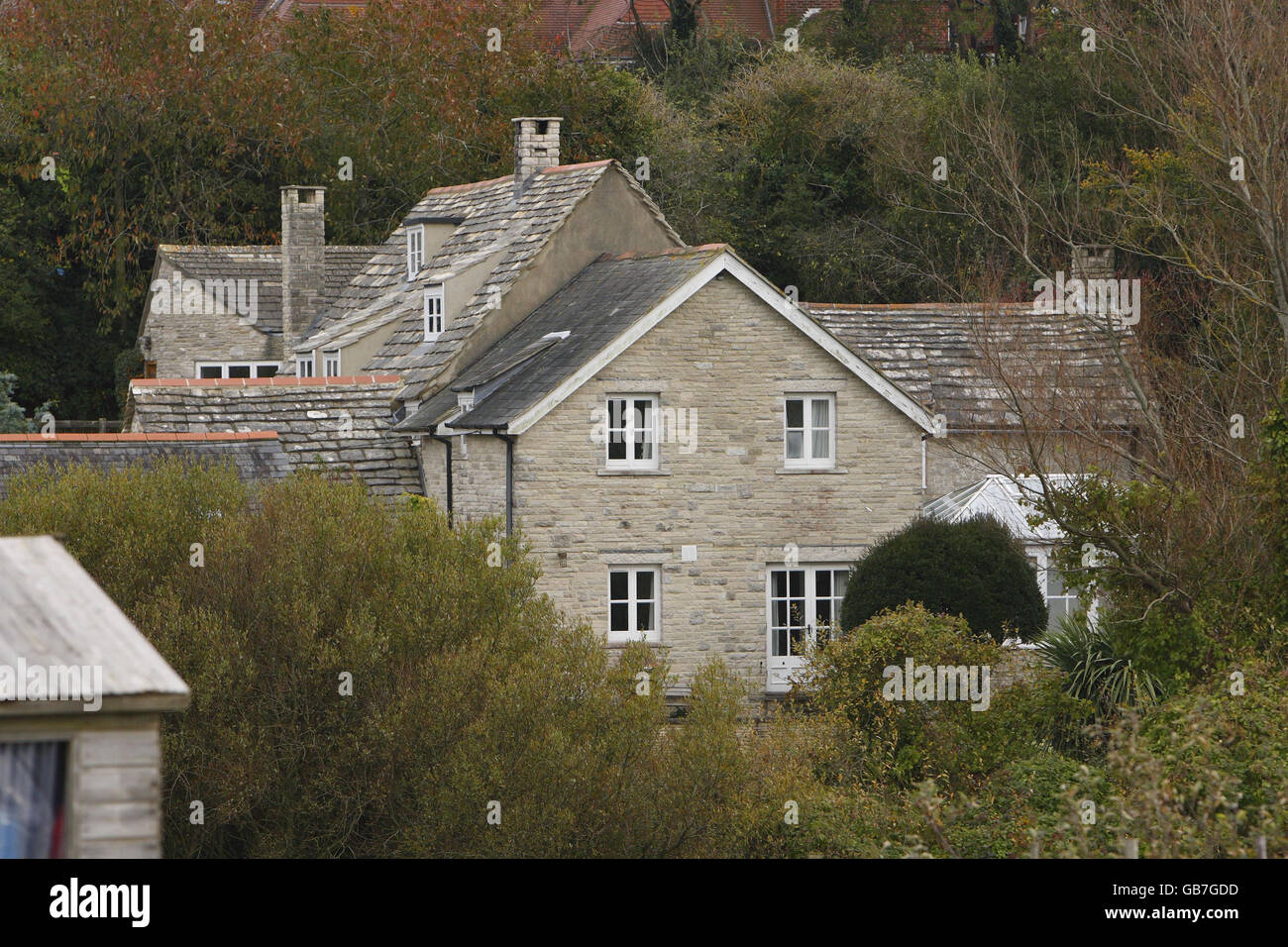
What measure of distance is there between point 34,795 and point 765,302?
19.4 m

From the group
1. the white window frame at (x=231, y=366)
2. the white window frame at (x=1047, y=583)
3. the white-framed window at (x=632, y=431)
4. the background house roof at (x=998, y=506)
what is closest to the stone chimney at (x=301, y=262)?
the white window frame at (x=231, y=366)

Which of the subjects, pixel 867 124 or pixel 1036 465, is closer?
pixel 1036 465

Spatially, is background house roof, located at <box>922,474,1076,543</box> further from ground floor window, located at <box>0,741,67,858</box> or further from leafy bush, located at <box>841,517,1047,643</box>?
ground floor window, located at <box>0,741,67,858</box>

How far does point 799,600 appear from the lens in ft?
83.3

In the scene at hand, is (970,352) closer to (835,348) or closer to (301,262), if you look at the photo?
(835,348)

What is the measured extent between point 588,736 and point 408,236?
1890cm

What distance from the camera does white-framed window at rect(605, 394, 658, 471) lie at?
24.9m

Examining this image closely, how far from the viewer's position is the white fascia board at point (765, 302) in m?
24.2

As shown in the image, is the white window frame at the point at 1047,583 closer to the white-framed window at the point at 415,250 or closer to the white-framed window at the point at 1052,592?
the white-framed window at the point at 1052,592

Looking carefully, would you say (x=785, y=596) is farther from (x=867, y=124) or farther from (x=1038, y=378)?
(x=867, y=124)

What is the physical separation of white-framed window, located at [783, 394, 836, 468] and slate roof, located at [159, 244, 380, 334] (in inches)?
544

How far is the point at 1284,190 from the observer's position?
60.0ft

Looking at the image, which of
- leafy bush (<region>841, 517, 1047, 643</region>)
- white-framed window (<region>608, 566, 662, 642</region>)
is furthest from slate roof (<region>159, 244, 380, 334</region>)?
leafy bush (<region>841, 517, 1047, 643</region>)
